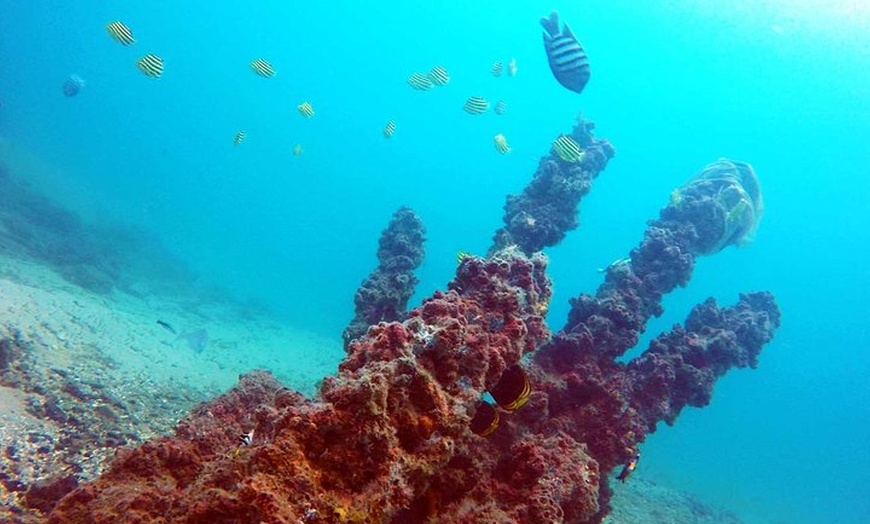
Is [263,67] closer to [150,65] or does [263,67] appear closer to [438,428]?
[150,65]

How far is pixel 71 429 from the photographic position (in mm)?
6406

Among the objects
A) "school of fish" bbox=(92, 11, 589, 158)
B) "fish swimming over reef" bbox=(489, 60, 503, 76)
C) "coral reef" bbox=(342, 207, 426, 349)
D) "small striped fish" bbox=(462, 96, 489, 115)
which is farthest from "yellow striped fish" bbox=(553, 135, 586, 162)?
"fish swimming over reef" bbox=(489, 60, 503, 76)

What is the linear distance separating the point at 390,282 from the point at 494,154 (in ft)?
408

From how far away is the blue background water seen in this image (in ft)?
A: 165

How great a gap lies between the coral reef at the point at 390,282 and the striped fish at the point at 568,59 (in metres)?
4.99

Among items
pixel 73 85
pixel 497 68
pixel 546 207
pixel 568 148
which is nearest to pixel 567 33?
pixel 568 148

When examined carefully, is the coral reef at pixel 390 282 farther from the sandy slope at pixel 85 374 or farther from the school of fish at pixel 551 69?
the school of fish at pixel 551 69

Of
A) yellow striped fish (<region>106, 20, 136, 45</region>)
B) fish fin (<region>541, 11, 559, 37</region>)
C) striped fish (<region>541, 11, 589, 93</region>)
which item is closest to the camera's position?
striped fish (<region>541, 11, 589, 93</region>)

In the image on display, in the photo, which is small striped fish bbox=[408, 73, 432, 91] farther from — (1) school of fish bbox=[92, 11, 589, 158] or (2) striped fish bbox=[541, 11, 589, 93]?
(2) striped fish bbox=[541, 11, 589, 93]

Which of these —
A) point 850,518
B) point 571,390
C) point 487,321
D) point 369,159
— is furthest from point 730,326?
point 369,159

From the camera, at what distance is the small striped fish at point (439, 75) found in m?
13.3

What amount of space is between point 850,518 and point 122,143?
456ft

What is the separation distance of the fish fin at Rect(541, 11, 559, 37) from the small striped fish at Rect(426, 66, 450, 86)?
400 centimetres

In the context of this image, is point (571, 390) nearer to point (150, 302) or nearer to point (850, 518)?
point (150, 302)
